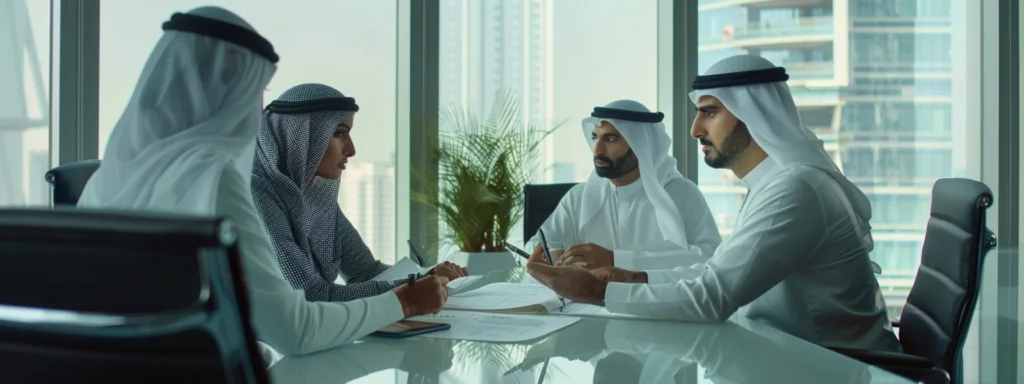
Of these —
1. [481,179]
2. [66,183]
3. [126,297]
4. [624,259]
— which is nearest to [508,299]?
[624,259]

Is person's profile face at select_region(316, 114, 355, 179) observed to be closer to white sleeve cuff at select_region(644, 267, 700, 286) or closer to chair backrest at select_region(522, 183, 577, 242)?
white sleeve cuff at select_region(644, 267, 700, 286)

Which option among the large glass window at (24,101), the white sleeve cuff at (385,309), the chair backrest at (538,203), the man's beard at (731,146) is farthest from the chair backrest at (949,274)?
the large glass window at (24,101)

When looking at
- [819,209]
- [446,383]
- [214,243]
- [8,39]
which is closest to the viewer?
[214,243]

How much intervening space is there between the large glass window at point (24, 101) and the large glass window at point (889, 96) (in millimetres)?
4305

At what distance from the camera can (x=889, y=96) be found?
5.05 metres

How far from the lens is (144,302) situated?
2.31 feet

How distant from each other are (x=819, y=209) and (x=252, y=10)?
3.57 metres

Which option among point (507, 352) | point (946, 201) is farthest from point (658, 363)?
point (946, 201)

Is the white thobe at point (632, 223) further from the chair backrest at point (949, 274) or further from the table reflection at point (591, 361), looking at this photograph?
the table reflection at point (591, 361)

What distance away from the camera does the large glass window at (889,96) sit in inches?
198

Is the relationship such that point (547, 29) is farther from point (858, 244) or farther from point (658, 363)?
point (658, 363)

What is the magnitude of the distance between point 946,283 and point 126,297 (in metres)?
2.10

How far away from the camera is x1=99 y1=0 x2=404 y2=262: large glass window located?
427 centimetres

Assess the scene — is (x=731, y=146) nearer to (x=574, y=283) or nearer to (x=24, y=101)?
(x=574, y=283)
